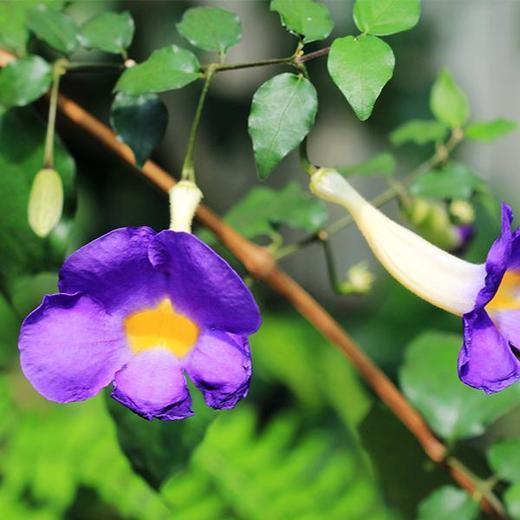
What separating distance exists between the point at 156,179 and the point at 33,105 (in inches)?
6.3

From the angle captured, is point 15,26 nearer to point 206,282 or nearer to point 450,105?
point 206,282

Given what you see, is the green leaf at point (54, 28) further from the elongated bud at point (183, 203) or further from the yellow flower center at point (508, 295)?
the yellow flower center at point (508, 295)

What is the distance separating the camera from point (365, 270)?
115cm

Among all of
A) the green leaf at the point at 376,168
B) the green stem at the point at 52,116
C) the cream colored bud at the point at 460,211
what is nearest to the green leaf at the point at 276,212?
the green leaf at the point at 376,168

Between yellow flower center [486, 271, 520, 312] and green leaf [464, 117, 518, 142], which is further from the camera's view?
green leaf [464, 117, 518, 142]

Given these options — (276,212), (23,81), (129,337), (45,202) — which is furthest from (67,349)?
(276,212)

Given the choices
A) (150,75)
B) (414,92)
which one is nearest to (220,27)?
(150,75)

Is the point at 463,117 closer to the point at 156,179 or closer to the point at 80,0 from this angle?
the point at 156,179

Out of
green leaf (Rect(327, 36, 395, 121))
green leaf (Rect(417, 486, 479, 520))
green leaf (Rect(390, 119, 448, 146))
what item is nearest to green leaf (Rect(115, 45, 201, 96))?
green leaf (Rect(327, 36, 395, 121))

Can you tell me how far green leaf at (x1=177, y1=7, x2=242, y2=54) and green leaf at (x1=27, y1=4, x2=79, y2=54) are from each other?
13 cm

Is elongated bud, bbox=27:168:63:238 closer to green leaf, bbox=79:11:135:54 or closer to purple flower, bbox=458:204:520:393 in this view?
green leaf, bbox=79:11:135:54

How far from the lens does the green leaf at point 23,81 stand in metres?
0.89

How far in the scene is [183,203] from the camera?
811mm

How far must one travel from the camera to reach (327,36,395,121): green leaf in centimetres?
73
